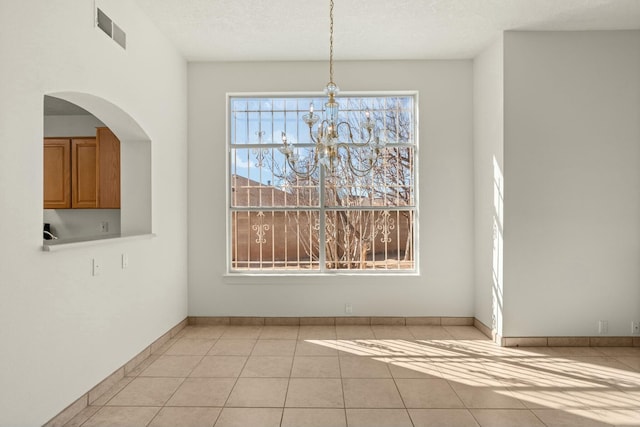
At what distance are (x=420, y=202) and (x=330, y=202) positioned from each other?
3.37ft

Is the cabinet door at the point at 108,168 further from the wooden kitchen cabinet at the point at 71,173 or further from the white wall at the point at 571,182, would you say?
the white wall at the point at 571,182

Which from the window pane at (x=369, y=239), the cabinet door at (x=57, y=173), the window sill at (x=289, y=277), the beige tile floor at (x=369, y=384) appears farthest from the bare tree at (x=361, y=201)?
the cabinet door at (x=57, y=173)

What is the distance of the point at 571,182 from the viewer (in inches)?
161

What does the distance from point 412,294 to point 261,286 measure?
1.72 metres

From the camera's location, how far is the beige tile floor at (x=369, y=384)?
2.69 meters

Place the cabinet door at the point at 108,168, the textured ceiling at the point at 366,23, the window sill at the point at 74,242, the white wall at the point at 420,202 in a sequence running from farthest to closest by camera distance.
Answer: the white wall at the point at 420,202, the cabinet door at the point at 108,168, the textured ceiling at the point at 366,23, the window sill at the point at 74,242

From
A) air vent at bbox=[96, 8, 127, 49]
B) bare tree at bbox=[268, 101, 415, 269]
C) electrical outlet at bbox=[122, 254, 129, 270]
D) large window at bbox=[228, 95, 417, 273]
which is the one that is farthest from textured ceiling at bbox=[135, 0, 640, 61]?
electrical outlet at bbox=[122, 254, 129, 270]

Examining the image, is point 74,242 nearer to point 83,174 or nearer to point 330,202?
point 83,174

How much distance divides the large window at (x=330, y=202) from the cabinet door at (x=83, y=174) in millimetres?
1608

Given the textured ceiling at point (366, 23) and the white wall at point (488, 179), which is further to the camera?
the white wall at point (488, 179)

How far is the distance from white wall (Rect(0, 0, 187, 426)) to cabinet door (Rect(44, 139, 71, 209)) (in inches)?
65.9

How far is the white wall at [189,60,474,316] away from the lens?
4863 millimetres

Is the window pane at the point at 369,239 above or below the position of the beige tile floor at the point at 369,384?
above

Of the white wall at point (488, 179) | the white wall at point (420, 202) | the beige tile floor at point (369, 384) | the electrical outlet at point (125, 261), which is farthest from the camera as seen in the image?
the white wall at point (420, 202)
